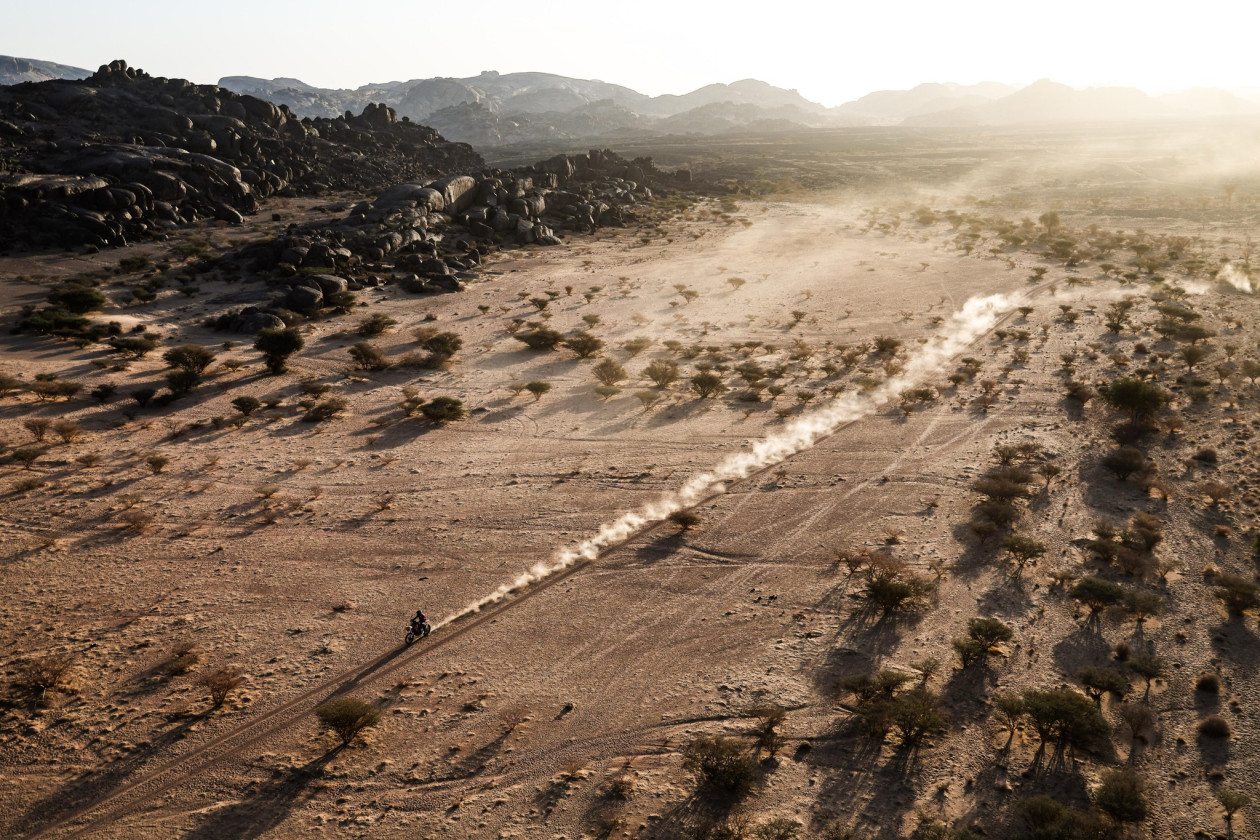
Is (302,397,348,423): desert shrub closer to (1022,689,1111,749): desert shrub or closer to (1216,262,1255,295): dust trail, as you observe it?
(1022,689,1111,749): desert shrub

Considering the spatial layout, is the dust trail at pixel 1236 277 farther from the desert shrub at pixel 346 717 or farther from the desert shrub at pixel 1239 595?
the desert shrub at pixel 346 717

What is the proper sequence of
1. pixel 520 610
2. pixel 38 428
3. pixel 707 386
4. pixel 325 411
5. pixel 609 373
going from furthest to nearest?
1. pixel 609 373
2. pixel 707 386
3. pixel 325 411
4. pixel 38 428
5. pixel 520 610

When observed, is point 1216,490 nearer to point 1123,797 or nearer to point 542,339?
point 1123,797

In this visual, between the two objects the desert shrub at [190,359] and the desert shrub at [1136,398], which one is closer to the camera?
the desert shrub at [1136,398]

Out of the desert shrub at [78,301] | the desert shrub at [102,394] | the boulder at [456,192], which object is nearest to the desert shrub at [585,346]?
the desert shrub at [102,394]

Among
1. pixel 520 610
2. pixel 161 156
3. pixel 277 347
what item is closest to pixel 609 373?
pixel 277 347

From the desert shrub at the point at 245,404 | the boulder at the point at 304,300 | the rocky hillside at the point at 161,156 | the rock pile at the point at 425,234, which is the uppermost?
the rocky hillside at the point at 161,156

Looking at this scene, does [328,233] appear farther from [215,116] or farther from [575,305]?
[215,116]
